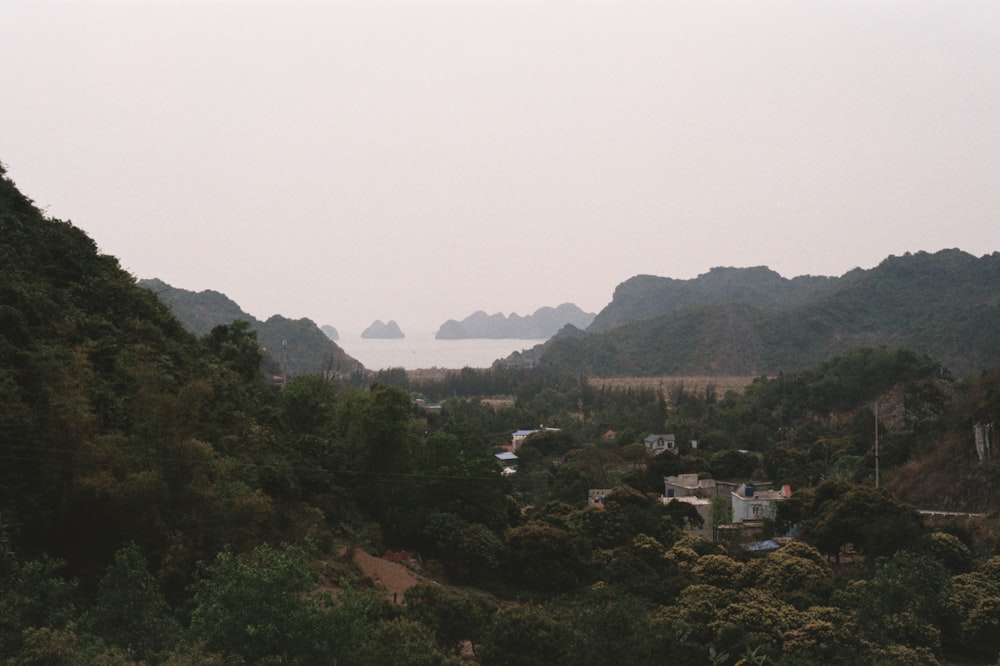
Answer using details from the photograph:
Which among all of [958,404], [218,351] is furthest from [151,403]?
[958,404]

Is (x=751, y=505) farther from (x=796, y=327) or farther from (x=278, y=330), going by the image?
(x=796, y=327)

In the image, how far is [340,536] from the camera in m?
16.7

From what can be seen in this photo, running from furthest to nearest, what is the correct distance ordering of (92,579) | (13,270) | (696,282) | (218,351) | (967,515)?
(696,282), (967,515), (218,351), (13,270), (92,579)

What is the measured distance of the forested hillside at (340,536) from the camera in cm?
789

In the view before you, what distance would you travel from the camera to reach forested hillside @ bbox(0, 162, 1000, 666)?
789cm

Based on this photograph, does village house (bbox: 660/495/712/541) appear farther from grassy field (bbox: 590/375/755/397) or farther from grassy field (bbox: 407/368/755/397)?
grassy field (bbox: 590/375/755/397)

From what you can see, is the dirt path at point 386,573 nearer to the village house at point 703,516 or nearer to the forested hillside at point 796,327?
the village house at point 703,516

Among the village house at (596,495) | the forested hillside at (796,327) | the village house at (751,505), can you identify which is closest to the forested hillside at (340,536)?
the village house at (596,495)

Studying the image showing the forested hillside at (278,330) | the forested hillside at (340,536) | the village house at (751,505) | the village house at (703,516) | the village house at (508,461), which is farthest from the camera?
the forested hillside at (278,330)

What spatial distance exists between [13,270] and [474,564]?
10568 millimetres

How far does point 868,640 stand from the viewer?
39.3ft

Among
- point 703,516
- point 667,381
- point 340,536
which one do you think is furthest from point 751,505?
point 667,381

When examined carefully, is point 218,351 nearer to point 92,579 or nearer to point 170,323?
point 170,323

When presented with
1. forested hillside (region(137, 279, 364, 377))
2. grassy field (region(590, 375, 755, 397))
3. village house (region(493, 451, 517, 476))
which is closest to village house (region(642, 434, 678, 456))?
village house (region(493, 451, 517, 476))
